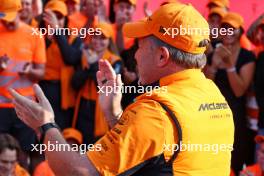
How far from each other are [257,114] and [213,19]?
116 centimetres

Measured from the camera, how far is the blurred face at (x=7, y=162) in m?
4.86

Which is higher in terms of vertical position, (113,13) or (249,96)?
(113,13)

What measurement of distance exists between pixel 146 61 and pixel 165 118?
344 mm

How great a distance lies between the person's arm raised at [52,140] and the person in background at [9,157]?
8.04ft

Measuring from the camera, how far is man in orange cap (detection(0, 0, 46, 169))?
5555mm

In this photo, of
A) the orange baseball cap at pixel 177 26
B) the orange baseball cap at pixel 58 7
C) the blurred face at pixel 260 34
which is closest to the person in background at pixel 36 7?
the orange baseball cap at pixel 58 7

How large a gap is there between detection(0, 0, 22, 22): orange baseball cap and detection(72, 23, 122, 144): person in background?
83 centimetres

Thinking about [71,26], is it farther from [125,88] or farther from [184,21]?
[184,21]

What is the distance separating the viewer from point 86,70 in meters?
6.07

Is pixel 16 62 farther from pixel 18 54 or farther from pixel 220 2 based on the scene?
pixel 220 2

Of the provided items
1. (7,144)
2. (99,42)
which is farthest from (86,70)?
(7,144)

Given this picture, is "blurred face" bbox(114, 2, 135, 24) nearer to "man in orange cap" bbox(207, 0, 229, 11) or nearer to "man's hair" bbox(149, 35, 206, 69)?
"man in orange cap" bbox(207, 0, 229, 11)

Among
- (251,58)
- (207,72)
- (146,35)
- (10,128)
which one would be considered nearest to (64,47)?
(10,128)

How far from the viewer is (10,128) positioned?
5.77 meters
